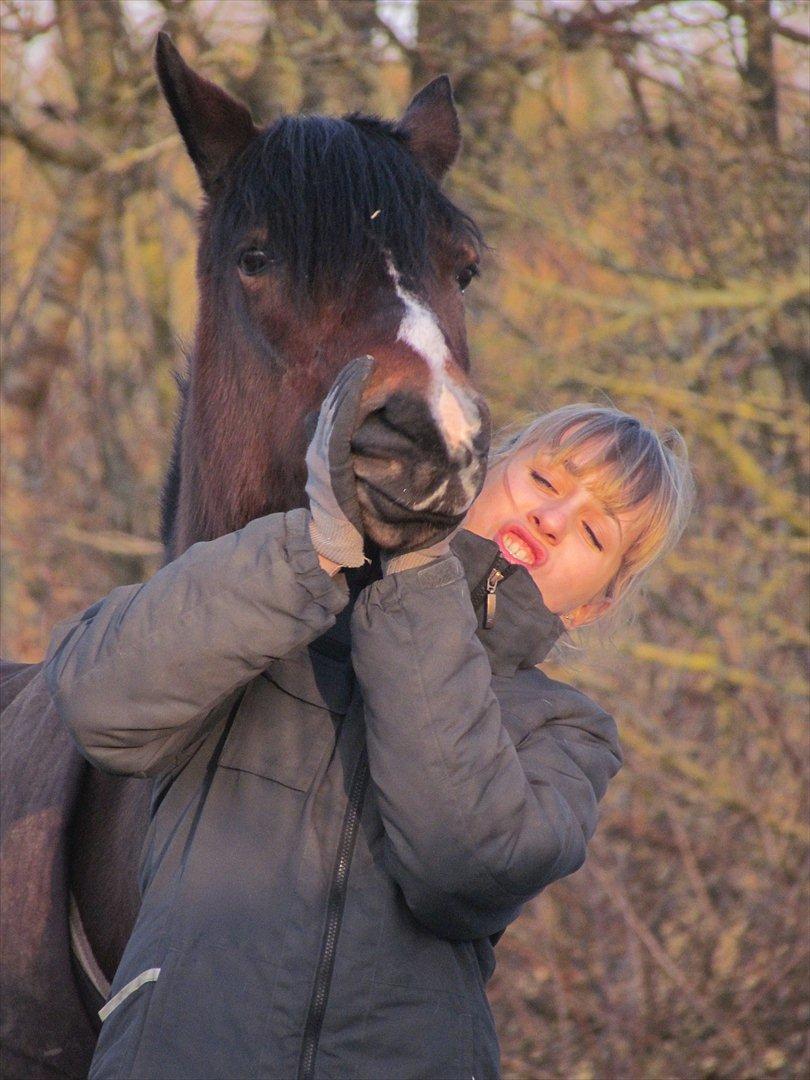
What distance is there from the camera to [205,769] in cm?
194

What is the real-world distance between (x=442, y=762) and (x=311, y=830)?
256 mm

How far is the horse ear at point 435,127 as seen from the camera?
253cm

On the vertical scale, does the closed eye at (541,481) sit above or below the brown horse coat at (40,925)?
above

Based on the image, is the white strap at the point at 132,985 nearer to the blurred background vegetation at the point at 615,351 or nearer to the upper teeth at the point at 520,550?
the upper teeth at the point at 520,550

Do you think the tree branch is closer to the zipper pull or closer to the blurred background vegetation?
the blurred background vegetation

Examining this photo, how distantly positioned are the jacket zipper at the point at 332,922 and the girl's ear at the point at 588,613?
696 mm

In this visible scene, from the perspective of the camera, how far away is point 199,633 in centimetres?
166

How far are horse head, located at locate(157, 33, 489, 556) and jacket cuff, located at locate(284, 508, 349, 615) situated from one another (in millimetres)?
85

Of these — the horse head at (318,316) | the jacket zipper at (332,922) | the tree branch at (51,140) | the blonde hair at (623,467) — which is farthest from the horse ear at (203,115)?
the tree branch at (51,140)

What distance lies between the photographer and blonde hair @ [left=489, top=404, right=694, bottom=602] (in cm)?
232

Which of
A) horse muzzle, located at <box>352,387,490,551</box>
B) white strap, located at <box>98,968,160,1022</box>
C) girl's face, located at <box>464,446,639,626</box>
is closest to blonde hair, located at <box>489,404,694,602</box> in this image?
→ girl's face, located at <box>464,446,639,626</box>

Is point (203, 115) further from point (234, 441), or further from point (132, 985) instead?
point (132, 985)

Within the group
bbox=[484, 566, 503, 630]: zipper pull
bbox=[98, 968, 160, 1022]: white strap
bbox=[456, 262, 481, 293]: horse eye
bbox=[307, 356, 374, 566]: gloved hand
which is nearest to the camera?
bbox=[307, 356, 374, 566]: gloved hand

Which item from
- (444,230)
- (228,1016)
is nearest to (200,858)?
(228,1016)
